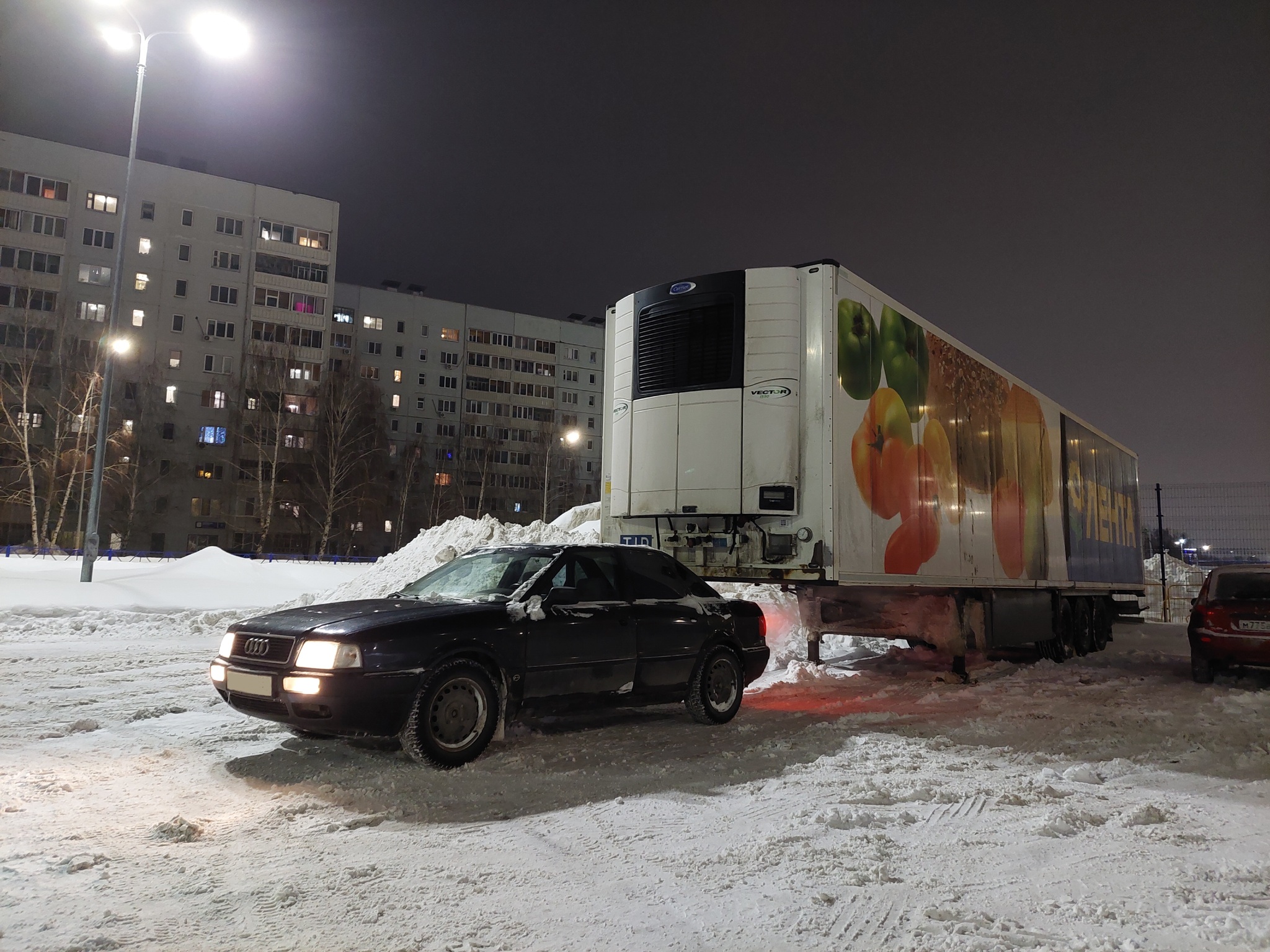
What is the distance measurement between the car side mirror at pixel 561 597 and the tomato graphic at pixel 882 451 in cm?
359

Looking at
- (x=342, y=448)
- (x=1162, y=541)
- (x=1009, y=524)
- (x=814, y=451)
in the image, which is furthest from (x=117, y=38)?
(x=342, y=448)

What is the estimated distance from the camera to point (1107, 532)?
17.2m

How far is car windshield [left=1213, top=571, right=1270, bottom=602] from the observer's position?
1080cm

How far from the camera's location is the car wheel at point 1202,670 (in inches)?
434

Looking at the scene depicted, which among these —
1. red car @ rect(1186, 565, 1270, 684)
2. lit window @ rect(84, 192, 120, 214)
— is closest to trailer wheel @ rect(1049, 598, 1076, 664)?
red car @ rect(1186, 565, 1270, 684)

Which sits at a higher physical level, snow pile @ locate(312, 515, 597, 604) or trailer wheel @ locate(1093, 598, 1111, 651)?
snow pile @ locate(312, 515, 597, 604)

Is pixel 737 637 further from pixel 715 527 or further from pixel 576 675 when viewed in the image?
pixel 576 675

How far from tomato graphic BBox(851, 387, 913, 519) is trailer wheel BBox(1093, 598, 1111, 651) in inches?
373

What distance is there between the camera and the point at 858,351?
29.5 feet

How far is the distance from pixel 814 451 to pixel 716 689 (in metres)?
2.56

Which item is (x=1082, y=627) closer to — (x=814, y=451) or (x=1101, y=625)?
(x=1101, y=625)

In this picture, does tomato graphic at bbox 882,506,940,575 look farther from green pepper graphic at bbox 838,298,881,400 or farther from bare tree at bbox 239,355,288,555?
bare tree at bbox 239,355,288,555

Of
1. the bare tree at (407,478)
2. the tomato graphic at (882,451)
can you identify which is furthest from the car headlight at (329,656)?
the bare tree at (407,478)

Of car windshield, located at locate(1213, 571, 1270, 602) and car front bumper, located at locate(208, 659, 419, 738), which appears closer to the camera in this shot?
car front bumper, located at locate(208, 659, 419, 738)
